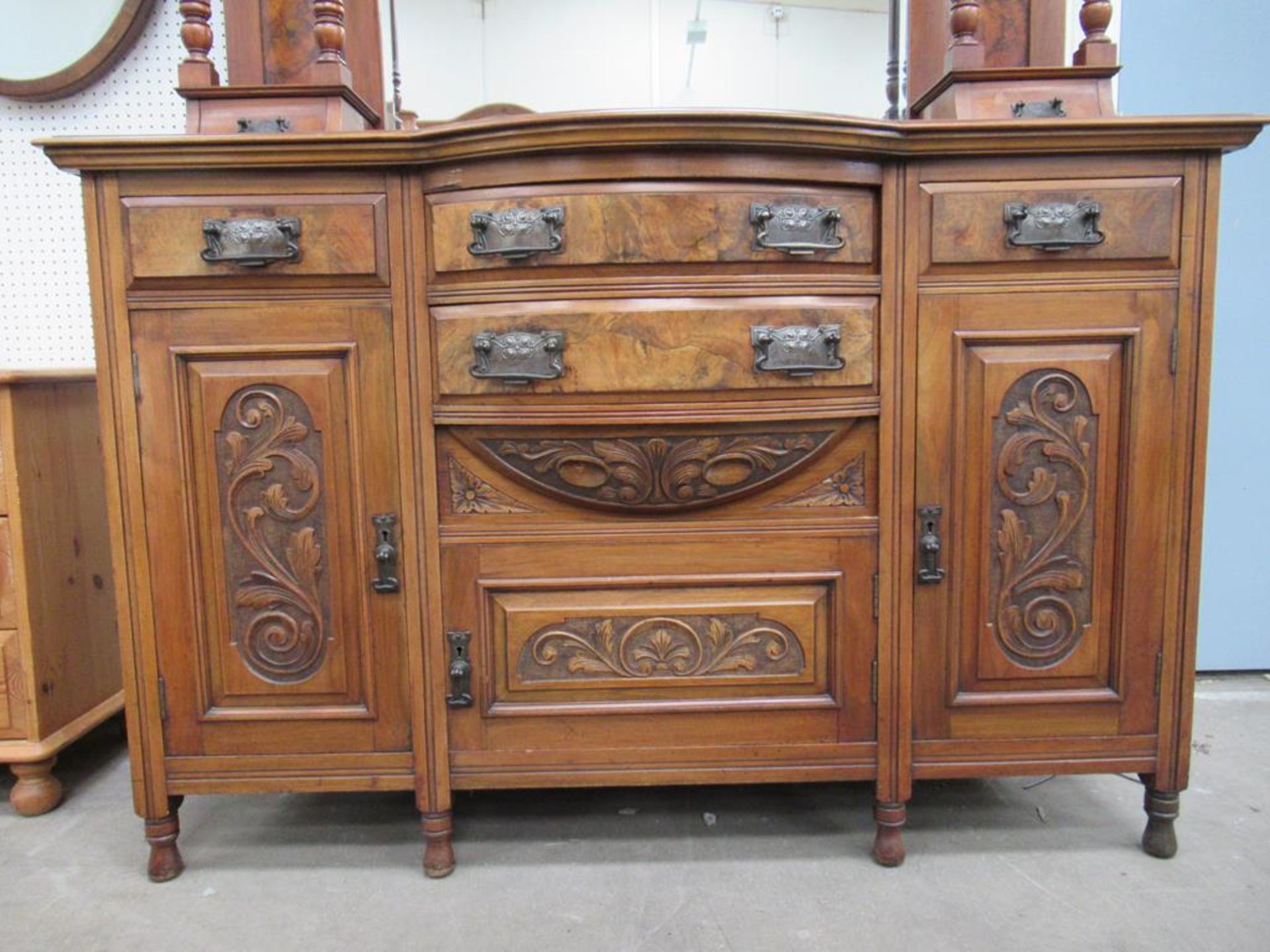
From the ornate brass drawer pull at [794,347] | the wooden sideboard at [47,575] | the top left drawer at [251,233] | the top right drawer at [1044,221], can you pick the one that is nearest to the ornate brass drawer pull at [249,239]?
the top left drawer at [251,233]

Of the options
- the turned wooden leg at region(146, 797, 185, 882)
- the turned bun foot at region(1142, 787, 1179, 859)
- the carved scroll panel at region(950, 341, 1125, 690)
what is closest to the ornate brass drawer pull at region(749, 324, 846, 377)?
the carved scroll panel at region(950, 341, 1125, 690)

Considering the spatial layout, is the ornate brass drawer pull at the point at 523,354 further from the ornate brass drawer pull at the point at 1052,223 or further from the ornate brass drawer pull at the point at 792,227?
the ornate brass drawer pull at the point at 1052,223

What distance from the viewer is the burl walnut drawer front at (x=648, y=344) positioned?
1.26 meters

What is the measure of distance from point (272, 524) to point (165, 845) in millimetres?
618

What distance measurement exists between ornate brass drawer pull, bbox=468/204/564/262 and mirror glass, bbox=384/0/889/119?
1.29 m

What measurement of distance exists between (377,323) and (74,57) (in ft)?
4.36

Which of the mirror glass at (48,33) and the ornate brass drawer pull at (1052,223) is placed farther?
the mirror glass at (48,33)

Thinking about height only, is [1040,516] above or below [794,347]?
below

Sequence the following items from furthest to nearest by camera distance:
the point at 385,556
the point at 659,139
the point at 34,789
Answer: the point at 34,789, the point at 385,556, the point at 659,139

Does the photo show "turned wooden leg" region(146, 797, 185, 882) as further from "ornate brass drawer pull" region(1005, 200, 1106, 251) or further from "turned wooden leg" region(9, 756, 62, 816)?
"ornate brass drawer pull" region(1005, 200, 1106, 251)

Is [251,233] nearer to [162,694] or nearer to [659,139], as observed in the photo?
[659,139]

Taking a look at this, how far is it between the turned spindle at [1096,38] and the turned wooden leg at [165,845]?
209cm

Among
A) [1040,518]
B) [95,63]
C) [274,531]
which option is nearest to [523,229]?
[274,531]

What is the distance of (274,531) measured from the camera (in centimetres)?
136
